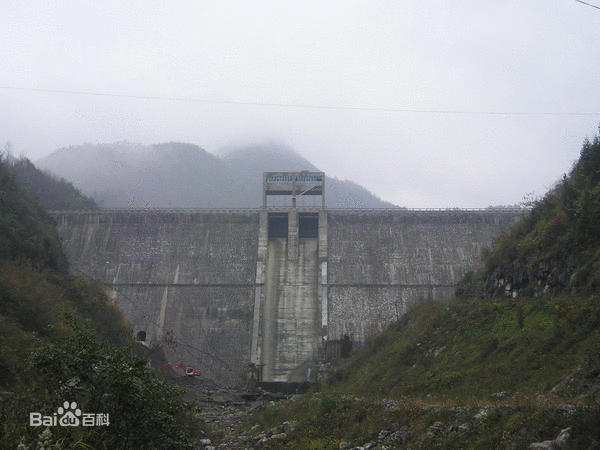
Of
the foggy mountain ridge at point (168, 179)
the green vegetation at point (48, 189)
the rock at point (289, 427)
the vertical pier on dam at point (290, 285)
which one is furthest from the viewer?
the foggy mountain ridge at point (168, 179)

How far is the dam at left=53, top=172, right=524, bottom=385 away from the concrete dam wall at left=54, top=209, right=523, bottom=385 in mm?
73

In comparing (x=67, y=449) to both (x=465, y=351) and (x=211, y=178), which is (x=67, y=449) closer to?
(x=465, y=351)

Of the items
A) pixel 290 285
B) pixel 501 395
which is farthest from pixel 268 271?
pixel 501 395

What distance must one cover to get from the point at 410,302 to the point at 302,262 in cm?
778

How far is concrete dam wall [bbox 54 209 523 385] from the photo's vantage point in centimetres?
3647

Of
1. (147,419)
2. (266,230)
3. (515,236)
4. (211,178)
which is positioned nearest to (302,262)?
(266,230)

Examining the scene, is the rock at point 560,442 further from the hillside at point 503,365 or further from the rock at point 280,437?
the rock at point 280,437

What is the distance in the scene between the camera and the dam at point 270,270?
3644cm

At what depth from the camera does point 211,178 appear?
5595 inches

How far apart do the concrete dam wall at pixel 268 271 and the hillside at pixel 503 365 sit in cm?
1230

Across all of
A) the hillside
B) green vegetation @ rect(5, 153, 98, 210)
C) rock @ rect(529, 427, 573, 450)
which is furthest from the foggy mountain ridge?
rock @ rect(529, 427, 573, 450)

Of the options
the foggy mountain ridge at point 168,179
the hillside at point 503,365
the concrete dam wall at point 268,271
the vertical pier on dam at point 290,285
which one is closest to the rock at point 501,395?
the hillside at point 503,365

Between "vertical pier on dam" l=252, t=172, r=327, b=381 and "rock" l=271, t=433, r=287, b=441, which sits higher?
"vertical pier on dam" l=252, t=172, r=327, b=381

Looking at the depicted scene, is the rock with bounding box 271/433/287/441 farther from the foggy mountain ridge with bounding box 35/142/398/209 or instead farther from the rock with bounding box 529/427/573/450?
the foggy mountain ridge with bounding box 35/142/398/209
